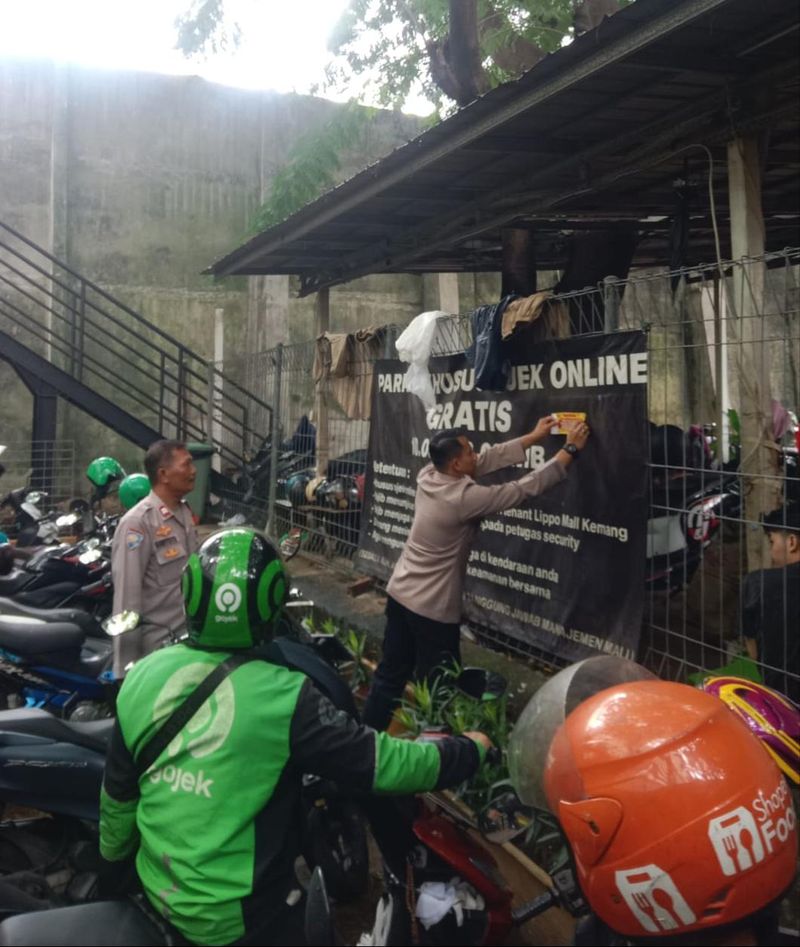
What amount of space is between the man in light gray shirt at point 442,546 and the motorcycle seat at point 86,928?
2.66 meters

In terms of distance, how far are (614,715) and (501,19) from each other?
9610 millimetres

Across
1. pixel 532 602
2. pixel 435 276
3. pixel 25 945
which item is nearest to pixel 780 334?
pixel 532 602

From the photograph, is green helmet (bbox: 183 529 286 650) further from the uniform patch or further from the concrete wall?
the concrete wall

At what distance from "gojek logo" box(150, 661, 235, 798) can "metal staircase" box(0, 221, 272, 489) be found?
854 centimetres

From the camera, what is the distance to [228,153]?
13.9 metres

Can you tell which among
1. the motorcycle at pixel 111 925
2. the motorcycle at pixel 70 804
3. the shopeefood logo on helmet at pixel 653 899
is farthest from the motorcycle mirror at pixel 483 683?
the shopeefood logo on helmet at pixel 653 899

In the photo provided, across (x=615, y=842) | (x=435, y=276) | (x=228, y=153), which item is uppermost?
(x=228, y=153)

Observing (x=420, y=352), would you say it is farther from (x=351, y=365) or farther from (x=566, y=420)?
(x=566, y=420)

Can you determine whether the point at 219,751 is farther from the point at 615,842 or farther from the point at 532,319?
the point at 532,319

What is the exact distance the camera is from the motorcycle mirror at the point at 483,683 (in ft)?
8.94

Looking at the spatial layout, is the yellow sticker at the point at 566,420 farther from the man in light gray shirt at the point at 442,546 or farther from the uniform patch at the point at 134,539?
the uniform patch at the point at 134,539

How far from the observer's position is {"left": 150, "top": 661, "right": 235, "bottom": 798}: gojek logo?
209 cm

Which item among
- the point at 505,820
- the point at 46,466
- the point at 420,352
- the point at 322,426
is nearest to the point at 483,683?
the point at 505,820

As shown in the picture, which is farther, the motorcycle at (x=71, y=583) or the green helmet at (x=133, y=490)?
the green helmet at (x=133, y=490)
